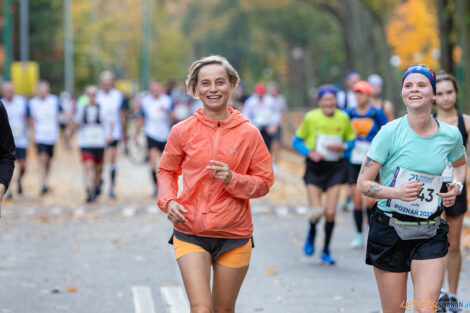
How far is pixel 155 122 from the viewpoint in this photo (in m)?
16.4

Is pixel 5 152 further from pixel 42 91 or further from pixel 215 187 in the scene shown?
pixel 42 91

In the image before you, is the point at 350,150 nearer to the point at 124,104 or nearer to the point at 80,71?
the point at 124,104

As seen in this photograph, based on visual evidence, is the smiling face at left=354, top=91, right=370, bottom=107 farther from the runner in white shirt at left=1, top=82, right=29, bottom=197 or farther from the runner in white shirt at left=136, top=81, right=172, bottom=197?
the runner in white shirt at left=1, top=82, right=29, bottom=197

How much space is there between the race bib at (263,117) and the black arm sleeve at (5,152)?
46.9 feet

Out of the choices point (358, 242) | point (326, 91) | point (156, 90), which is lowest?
point (358, 242)

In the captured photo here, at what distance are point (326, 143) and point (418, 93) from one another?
4.73m

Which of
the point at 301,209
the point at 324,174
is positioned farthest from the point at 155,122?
Result: the point at 324,174

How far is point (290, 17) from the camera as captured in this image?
162 feet

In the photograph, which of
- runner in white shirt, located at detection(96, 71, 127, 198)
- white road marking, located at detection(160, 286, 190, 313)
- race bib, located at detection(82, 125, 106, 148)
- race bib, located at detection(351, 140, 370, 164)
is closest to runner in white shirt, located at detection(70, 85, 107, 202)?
race bib, located at detection(82, 125, 106, 148)

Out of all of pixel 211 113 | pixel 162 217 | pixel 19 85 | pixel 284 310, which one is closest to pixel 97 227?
pixel 162 217

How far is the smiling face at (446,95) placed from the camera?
710 cm

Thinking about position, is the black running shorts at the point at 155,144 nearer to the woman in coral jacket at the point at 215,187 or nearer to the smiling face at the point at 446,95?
the smiling face at the point at 446,95

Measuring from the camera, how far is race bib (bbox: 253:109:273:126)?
19.8 metres

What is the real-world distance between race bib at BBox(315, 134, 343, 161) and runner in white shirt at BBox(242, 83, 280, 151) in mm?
9819
